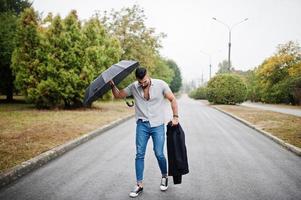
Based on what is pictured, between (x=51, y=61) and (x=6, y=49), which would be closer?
(x=51, y=61)

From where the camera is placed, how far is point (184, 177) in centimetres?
608

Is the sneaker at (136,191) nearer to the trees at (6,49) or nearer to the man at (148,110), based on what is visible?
the man at (148,110)

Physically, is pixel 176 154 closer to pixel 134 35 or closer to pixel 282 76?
pixel 134 35

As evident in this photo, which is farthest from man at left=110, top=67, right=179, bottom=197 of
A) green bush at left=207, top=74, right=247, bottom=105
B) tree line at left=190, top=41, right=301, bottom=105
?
tree line at left=190, top=41, right=301, bottom=105

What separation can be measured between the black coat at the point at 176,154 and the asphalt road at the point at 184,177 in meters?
0.28

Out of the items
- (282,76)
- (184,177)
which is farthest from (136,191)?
(282,76)

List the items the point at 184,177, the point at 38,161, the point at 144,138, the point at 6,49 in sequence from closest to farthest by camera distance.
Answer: the point at 144,138 < the point at 184,177 < the point at 38,161 < the point at 6,49

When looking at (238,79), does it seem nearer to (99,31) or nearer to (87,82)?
(99,31)

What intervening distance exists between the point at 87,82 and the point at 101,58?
236 centimetres

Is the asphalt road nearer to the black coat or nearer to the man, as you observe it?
the black coat

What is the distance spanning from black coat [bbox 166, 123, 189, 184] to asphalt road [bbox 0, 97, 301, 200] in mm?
278

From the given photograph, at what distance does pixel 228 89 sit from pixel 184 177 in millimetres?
33967

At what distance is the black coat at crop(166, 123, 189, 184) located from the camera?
525cm

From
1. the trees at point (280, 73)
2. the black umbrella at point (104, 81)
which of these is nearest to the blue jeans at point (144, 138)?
the black umbrella at point (104, 81)
